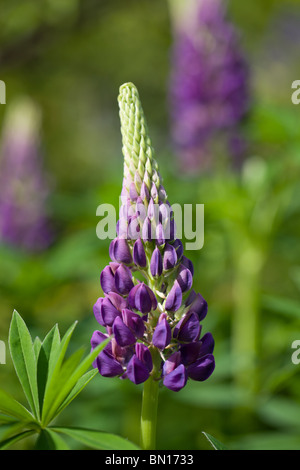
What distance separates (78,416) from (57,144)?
212 inches

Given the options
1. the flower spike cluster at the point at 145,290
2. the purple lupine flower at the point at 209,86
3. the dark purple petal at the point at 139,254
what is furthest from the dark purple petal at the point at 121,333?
the purple lupine flower at the point at 209,86

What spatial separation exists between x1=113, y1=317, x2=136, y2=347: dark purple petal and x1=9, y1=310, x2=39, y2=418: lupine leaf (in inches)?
5.5

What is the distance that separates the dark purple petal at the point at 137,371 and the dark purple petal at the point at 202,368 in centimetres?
8

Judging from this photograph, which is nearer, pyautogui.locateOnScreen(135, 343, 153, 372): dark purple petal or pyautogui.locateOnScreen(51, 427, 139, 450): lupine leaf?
pyautogui.locateOnScreen(51, 427, 139, 450): lupine leaf

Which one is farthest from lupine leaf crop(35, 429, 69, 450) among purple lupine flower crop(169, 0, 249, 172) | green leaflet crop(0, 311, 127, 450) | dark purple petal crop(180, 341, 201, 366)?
purple lupine flower crop(169, 0, 249, 172)

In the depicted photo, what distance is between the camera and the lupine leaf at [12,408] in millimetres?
819

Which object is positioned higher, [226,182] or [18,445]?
[226,182]

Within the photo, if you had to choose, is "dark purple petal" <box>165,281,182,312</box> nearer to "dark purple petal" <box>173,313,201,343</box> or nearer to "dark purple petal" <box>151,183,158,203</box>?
"dark purple petal" <box>173,313,201,343</box>

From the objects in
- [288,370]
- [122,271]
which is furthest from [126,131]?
[288,370]

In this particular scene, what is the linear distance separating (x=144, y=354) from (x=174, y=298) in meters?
0.10

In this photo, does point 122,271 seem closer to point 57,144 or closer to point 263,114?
point 263,114

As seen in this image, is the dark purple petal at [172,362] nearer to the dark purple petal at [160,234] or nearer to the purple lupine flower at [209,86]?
the dark purple petal at [160,234]

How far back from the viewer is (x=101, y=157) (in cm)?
748

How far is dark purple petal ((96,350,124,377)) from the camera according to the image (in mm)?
937
